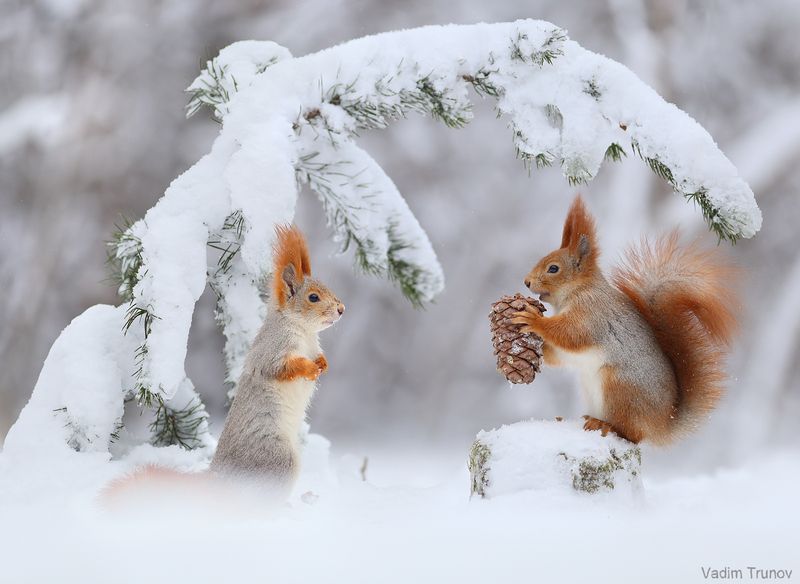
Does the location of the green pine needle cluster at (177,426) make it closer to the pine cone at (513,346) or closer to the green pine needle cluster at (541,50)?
the pine cone at (513,346)

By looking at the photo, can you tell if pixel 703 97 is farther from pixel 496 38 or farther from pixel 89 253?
pixel 89 253

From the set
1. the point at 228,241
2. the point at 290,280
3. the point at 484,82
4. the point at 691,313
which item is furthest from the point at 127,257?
the point at 691,313

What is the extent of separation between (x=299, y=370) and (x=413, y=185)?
154cm

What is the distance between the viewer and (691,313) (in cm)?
113

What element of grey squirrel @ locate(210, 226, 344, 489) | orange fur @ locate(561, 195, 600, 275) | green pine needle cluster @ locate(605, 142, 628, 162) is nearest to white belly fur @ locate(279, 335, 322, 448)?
grey squirrel @ locate(210, 226, 344, 489)

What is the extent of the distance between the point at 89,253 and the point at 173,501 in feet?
4.94

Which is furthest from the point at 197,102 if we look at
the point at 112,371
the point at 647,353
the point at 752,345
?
the point at 752,345

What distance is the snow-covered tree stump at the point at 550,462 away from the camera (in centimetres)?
97

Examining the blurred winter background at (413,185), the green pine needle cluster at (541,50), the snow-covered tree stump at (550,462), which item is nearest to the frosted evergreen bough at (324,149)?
the green pine needle cluster at (541,50)

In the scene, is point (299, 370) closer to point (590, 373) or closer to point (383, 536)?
point (383, 536)

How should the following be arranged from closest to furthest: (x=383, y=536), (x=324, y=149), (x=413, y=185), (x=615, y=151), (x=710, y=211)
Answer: (x=383, y=536), (x=710, y=211), (x=615, y=151), (x=324, y=149), (x=413, y=185)

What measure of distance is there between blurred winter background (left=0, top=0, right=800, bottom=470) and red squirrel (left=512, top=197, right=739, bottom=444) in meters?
1.01

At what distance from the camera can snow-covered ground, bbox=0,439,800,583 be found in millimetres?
764

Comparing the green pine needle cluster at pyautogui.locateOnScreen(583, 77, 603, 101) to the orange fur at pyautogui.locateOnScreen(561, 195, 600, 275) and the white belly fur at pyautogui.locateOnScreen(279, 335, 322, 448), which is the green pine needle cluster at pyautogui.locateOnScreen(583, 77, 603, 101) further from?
the white belly fur at pyautogui.locateOnScreen(279, 335, 322, 448)
